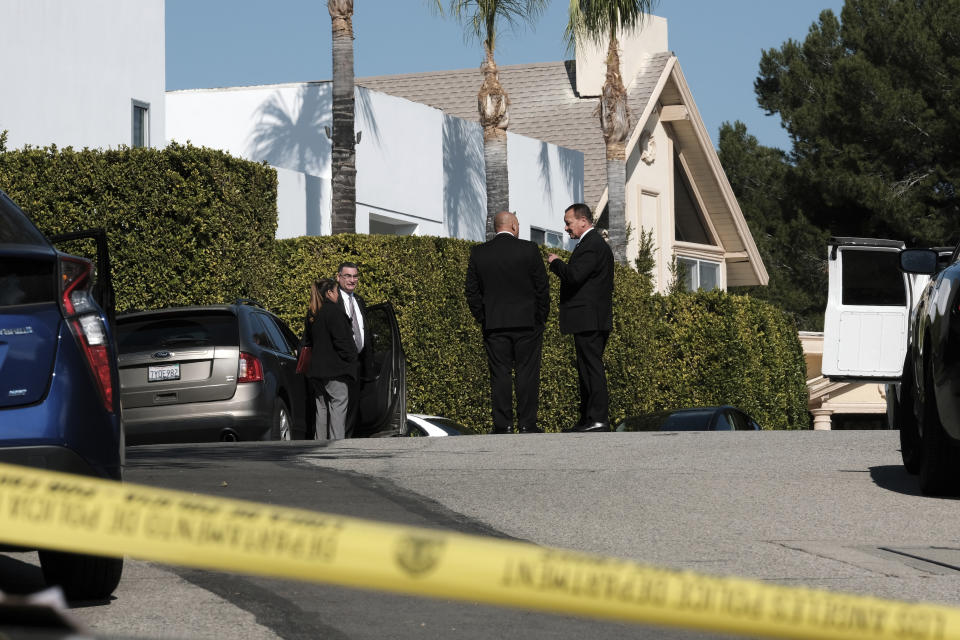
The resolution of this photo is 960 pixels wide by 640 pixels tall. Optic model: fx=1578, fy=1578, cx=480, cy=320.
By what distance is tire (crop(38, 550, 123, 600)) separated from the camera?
5750mm

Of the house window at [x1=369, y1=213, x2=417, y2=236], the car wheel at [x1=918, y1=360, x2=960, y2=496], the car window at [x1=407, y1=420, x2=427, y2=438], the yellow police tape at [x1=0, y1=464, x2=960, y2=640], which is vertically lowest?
the car window at [x1=407, y1=420, x2=427, y2=438]

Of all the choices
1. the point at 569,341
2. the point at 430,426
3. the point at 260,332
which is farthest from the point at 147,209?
the point at 569,341

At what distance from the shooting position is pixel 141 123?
23.0 meters

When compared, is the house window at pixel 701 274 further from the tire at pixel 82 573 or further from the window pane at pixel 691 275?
the tire at pixel 82 573

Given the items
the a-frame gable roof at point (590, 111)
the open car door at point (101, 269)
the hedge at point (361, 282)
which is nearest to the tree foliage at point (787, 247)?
the a-frame gable roof at point (590, 111)

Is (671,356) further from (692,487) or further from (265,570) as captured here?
(265,570)

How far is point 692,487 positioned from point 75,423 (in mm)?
4870

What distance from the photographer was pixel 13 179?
17.6 metres

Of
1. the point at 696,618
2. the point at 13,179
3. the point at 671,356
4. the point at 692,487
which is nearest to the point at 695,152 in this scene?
the point at 671,356

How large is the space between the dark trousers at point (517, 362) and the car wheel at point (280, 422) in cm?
204

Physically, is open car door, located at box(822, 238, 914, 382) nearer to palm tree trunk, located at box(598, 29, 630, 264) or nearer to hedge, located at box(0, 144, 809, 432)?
hedge, located at box(0, 144, 809, 432)

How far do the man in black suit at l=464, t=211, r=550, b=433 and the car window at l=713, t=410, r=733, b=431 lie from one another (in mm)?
6165

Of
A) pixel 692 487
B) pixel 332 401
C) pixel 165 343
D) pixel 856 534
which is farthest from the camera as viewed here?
pixel 332 401

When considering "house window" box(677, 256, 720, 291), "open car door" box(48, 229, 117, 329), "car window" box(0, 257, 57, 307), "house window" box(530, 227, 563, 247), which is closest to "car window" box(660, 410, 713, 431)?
"open car door" box(48, 229, 117, 329)
